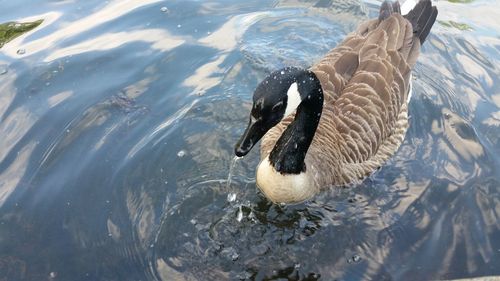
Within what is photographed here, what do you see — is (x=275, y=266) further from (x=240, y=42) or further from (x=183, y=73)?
(x=240, y=42)

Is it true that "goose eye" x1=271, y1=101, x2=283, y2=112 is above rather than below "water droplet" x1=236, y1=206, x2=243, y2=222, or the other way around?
above

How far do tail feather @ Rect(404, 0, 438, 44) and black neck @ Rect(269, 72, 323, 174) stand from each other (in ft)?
8.45

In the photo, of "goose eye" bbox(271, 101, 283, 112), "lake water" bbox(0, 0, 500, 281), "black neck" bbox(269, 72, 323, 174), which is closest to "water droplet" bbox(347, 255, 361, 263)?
"lake water" bbox(0, 0, 500, 281)

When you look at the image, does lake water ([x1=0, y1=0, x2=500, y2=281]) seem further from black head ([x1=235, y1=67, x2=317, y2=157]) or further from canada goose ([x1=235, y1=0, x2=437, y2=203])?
black head ([x1=235, y1=67, x2=317, y2=157])

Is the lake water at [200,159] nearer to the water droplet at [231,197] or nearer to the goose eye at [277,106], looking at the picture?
the water droplet at [231,197]

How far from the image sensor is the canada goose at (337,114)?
4.64 metres

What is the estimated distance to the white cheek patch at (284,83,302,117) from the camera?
461 centimetres

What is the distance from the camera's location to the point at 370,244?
5.20 metres

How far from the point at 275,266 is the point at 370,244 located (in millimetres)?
960

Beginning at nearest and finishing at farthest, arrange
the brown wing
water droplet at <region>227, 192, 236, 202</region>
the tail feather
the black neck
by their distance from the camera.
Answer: the black neck < water droplet at <region>227, 192, 236, 202</region> < the brown wing < the tail feather

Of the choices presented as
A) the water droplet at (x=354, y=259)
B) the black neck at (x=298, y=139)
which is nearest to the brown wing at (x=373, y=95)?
the black neck at (x=298, y=139)

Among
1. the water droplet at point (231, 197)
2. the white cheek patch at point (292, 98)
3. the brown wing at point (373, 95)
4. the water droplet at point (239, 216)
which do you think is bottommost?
Answer: the water droplet at point (239, 216)

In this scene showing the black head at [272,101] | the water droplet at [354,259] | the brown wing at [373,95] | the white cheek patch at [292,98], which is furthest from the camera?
the brown wing at [373,95]

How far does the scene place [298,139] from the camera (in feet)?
17.2
